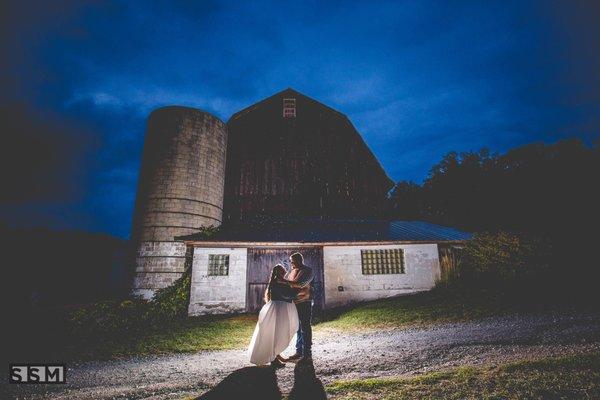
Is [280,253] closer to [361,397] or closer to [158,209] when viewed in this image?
[158,209]

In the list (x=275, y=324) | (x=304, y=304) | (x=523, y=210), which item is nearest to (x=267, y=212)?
(x=304, y=304)

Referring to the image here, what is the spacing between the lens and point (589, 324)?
6141 mm

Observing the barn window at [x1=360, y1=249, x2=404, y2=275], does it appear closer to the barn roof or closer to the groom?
the barn roof

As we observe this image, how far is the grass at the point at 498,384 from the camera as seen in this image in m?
3.20

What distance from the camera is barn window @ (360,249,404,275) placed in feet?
44.0

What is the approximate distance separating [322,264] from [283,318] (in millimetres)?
8643

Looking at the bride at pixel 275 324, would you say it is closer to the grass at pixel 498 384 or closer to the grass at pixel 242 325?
the grass at pixel 498 384

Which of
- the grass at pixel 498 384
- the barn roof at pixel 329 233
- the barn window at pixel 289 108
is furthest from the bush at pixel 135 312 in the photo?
the grass at pixel 498 384

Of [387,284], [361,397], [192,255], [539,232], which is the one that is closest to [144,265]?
[192,255]

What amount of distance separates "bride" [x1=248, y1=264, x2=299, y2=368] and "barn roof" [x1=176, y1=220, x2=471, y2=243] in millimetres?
7724

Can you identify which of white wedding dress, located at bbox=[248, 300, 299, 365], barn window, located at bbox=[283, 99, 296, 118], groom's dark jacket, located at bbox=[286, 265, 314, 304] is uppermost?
barn window, located at bbox=[283, 99, 296, 118]

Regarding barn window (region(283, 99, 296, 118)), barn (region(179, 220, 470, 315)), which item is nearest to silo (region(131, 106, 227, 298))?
barn (region(179, 220, 470, 315))

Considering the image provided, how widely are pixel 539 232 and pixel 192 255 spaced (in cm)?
1438

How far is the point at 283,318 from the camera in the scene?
16.3 ft
